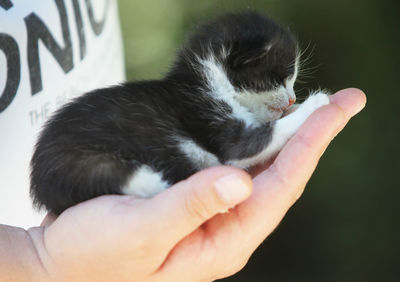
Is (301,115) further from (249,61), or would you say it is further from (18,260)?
(18,260)

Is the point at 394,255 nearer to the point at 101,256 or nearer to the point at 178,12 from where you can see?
the point at 178,12

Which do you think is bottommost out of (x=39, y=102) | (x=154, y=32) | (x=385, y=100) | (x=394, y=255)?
(x=394, y=255)

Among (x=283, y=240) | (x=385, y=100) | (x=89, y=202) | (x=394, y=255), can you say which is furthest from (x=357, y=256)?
(x=89, y=202)

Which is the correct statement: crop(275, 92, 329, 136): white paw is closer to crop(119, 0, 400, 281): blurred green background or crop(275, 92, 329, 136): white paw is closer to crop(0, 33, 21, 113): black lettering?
crop(0, 33, 21, 113): black lettering

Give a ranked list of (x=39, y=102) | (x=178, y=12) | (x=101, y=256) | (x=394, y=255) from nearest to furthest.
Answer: (x=101, y=256), (x=39, y=102), (x=394, y=255), (x=178, y=12)

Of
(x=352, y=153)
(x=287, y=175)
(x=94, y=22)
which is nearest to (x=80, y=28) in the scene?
(x=94, y=22)

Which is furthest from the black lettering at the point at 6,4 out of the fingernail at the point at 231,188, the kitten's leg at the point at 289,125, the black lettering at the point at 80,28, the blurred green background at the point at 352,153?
the blurred green background at the point at 352,153

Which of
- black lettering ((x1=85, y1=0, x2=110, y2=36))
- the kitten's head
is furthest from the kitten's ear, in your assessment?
black lettering ((x1=85, y1=0, x2=110, y2=36))
